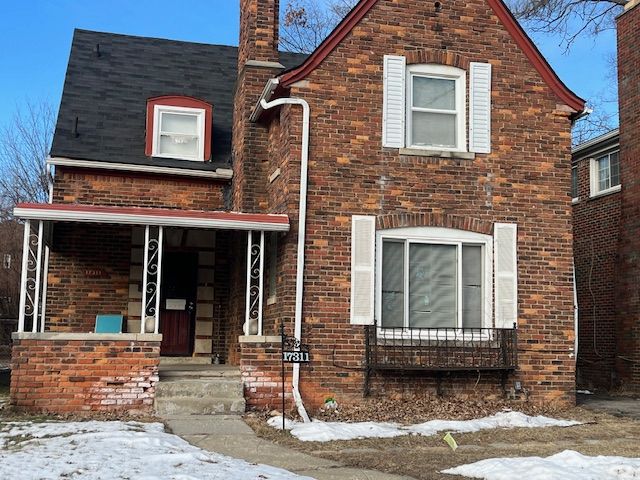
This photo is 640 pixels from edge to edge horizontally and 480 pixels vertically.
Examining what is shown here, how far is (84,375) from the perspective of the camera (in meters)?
9.95

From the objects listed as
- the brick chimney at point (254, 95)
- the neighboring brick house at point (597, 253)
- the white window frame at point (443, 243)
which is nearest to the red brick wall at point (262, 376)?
the white window frame at point (443, 243)

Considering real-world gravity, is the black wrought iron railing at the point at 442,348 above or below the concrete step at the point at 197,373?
above

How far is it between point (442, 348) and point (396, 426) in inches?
74.4

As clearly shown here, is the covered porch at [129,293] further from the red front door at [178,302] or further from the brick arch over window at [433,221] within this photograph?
the brick arch over window at [433,221]

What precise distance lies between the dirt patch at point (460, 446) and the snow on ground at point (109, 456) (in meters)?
1.13

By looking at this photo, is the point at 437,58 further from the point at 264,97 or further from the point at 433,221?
the point at 264,97

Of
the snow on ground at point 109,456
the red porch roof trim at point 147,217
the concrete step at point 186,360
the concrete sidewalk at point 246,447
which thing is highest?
the red porch roof trim at point 147,217

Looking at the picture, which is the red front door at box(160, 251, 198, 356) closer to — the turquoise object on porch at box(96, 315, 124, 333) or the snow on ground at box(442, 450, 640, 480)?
the turquoise object on porch at box(96, 315, 124, 333)

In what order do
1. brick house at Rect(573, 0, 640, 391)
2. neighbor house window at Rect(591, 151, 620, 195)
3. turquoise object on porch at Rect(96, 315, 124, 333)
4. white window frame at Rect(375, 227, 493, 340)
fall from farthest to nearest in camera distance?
neighbor house window at Rect(591, 151, 620, 195) → brick house at Rect(573, 0, 640, 391) → turquoise object on porch at Rect(96, 315, 124, 333) → white window frame at Rect(375, 227, 493, 340)

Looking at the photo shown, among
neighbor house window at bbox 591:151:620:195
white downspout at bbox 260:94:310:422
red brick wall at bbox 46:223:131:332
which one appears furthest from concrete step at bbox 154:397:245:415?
neighbor house window at bbox 591:151:620:195

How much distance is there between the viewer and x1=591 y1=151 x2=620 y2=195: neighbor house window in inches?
654

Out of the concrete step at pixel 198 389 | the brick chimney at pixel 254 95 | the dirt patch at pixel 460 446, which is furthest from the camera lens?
the brick chimney at pixel 254 95

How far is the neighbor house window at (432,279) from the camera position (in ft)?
36.2

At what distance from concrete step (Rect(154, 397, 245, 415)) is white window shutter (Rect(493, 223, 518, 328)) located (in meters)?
4.05
